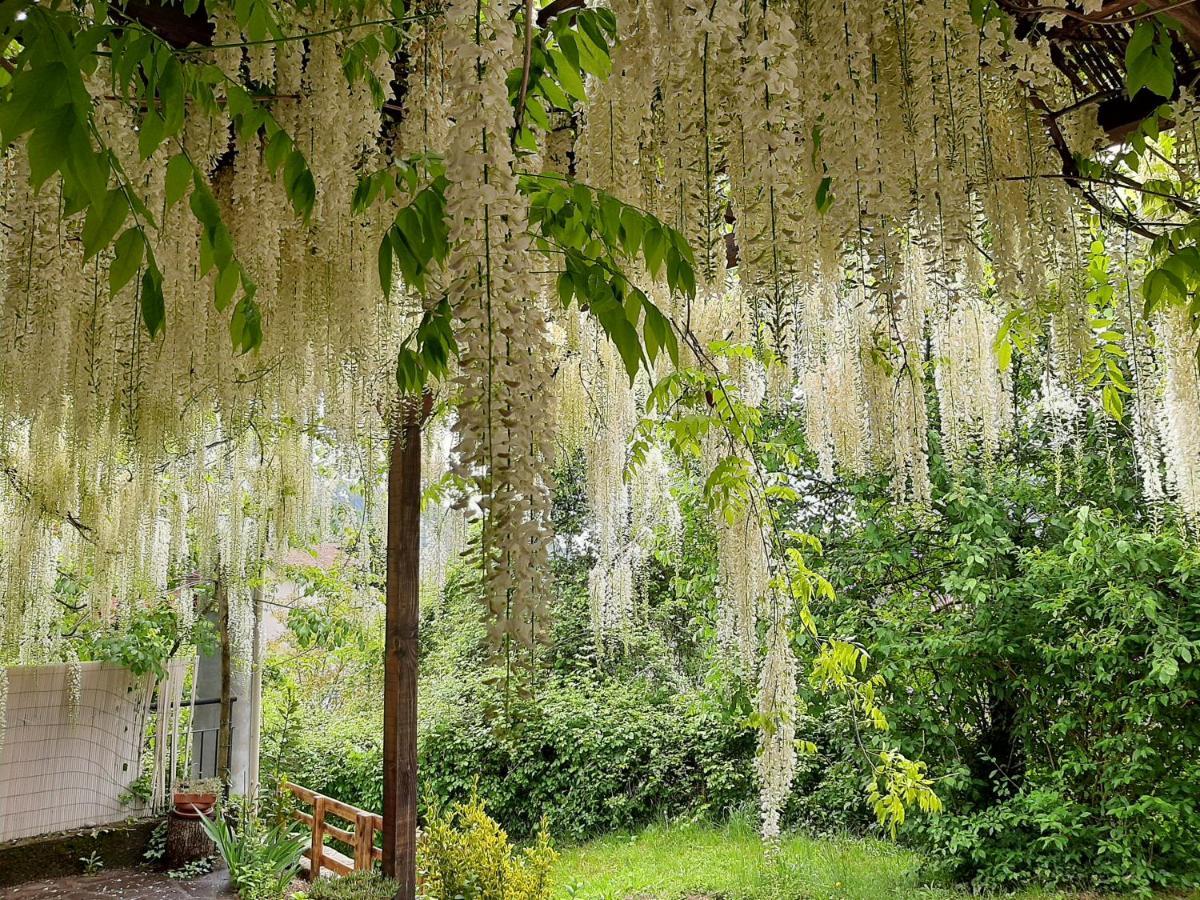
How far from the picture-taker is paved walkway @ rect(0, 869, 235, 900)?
471 cm

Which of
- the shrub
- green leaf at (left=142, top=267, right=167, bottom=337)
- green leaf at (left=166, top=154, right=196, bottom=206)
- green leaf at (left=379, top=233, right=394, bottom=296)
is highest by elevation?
green leaf at (left=166, top=154, right=196, bottom=206)

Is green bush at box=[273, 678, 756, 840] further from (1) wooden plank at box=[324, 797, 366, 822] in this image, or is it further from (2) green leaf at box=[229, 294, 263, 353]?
(2) green leaf at box=[229, 294, 263, 353]

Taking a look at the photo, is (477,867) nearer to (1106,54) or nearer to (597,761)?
(597,761)

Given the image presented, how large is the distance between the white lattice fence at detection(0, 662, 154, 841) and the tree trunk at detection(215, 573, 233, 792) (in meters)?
0.62

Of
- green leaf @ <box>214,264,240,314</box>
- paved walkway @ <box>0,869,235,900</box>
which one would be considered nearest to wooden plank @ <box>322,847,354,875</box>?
paved walkway @ <box>0,869,235,900</box>

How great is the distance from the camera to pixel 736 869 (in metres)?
5.12

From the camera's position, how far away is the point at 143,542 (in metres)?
4.89

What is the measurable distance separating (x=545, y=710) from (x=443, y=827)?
303cm

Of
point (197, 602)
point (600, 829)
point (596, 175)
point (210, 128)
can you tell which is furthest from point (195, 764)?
point (596, 175)

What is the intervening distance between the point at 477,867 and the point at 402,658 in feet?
3.89

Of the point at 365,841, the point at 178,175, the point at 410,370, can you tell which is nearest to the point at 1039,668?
the point at 365,841

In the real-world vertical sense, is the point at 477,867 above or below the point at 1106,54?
below

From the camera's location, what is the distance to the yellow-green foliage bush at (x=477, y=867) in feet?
11.9

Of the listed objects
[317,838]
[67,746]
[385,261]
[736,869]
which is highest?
[385,261]
